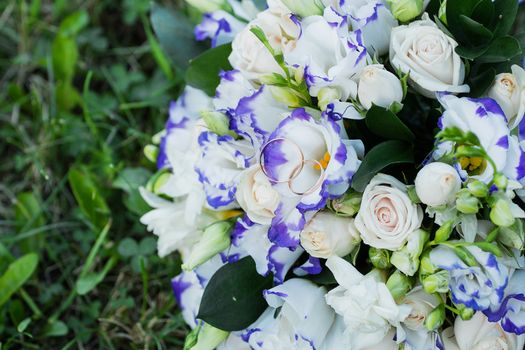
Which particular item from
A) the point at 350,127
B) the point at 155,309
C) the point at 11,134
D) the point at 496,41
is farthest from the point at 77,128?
the point at 496,41

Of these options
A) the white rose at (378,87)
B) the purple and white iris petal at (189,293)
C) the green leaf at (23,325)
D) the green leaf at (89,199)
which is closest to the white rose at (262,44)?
the white rose at (378,87)

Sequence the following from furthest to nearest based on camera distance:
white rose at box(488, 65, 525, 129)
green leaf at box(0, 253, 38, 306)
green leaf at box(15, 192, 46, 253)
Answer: green leaf at box(15, 192, 46, 253)
green leaf at box(0, 253, 38, 306)
white rose at box(488, 65, 525, 129)

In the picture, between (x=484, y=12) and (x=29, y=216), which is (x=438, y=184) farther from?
(x=29, y=216)

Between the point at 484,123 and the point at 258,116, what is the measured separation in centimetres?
27

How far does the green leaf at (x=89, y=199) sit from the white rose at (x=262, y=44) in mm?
413

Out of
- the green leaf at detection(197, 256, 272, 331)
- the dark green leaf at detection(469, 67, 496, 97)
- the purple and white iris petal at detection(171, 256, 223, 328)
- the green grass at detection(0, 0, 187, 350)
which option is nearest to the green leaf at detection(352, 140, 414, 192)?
the dark green leaf at detection(469, 67, 496, 97)

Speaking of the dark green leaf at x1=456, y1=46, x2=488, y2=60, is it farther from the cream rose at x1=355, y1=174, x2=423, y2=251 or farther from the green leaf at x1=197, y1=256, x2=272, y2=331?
the green leaf at x1=197, y1=256, x2=272, y2=331

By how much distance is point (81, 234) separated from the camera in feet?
4.48

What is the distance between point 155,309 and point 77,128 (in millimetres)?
408

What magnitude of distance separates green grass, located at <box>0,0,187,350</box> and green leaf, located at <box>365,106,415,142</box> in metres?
0.44

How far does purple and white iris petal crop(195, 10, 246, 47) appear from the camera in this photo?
44.7 inches

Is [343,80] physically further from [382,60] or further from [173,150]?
[173,150]

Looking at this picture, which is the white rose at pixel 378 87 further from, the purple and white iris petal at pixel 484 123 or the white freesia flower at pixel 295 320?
the white freesia flower at pixel 295 320

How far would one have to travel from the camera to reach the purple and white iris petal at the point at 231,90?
3.35 ft
